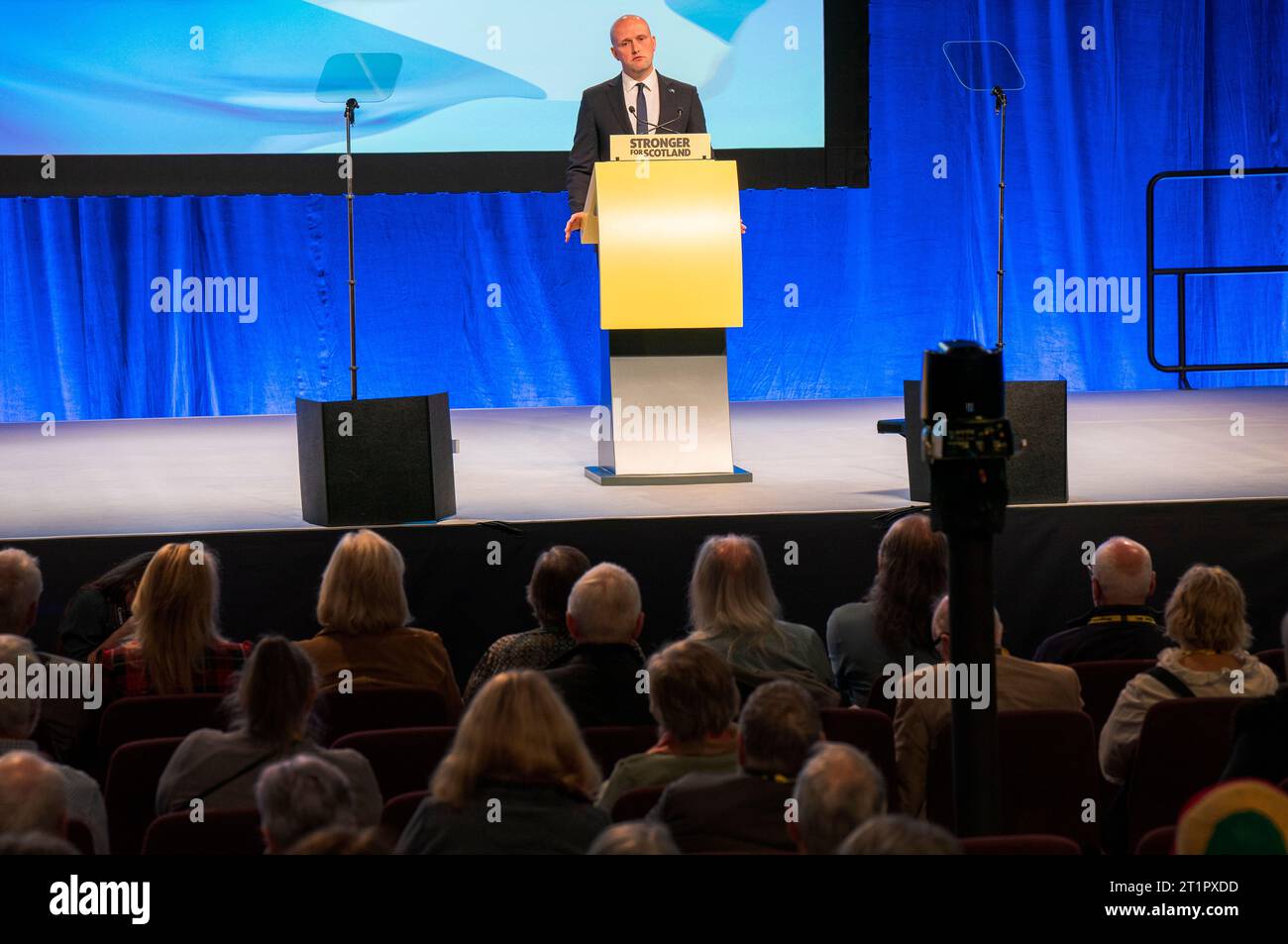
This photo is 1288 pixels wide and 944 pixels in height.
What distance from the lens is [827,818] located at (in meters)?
2.21

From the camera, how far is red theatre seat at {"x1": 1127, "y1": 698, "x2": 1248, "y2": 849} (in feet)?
10.5

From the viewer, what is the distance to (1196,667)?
11.5ft

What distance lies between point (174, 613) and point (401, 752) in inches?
35.3

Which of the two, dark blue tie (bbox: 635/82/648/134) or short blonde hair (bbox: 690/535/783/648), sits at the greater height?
dark blue tie (bbox: 635/82/648/134)

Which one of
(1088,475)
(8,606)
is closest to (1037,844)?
(8,606)

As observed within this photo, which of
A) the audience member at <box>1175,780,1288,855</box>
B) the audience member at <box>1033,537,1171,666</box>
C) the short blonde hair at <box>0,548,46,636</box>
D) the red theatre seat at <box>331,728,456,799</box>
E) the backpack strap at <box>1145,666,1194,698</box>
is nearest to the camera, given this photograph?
the audience member at <box>1175,780,1288,855</box>

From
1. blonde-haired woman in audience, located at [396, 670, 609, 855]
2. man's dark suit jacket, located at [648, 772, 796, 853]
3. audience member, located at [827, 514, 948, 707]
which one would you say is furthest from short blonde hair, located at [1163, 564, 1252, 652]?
blonde-haired woman in audience, located at [396, 670, 609, 855]

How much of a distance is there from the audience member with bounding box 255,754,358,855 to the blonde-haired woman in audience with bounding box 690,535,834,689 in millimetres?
1622

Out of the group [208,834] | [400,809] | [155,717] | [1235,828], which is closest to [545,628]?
[155,717]

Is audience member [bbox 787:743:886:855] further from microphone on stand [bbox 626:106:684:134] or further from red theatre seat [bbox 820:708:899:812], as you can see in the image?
microphone on stand [bbox 626:106:684:134]

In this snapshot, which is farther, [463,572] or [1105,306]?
[1105,306]

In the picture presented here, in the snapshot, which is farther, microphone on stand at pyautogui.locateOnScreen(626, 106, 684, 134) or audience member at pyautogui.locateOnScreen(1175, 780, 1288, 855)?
microphone on stand at pyautogui.locateOnScreen(626, 106, 684, 134)
